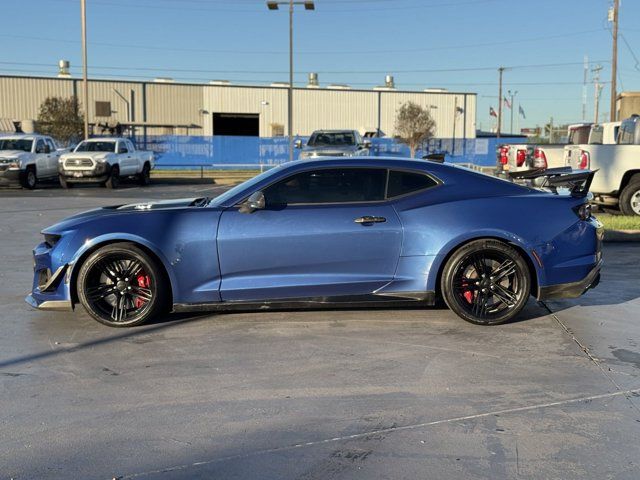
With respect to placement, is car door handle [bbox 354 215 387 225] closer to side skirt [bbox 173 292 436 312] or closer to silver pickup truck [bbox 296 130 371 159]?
side skirt [bbox 173 292 436 312]

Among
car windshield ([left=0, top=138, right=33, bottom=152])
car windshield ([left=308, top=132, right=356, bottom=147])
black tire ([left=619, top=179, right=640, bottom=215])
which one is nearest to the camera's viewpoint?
black tire ([left=619, top=179, right=640, bottom=215])

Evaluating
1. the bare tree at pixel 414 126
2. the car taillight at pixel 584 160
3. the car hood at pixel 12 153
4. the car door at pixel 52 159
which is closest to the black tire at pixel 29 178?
the car hood at pixel 12 153

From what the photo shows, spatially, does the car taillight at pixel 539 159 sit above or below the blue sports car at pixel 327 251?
above

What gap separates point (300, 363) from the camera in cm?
510

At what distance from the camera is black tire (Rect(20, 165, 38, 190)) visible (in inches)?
941

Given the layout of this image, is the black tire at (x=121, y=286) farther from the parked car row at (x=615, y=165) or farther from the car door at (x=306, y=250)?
the parked car row at (x=615, y=165)

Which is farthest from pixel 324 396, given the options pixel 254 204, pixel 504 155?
pixel 504 155

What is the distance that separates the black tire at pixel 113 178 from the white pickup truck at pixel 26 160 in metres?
2.47

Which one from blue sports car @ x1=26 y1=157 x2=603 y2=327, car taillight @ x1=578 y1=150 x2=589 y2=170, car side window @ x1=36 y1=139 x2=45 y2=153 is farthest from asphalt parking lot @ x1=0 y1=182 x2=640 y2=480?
car side window @ x1=36 y1=139 x2=45 y2=153

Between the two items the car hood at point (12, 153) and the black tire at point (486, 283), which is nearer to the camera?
the black tire at point (486, 283)

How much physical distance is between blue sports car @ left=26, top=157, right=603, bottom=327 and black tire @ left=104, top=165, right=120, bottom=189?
1930cm

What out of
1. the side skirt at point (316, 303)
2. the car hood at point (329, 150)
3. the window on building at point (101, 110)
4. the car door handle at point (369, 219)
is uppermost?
the window on building at point (101, 110)

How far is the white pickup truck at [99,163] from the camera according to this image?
24.1m

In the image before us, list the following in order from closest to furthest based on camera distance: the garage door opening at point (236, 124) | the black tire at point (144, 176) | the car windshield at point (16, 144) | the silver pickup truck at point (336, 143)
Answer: the silver pickup truck at point (336, 143)
the car windshield at point (16, 144)
the black tire at point (144, 176)
the garage door opening at point (236, 124)
